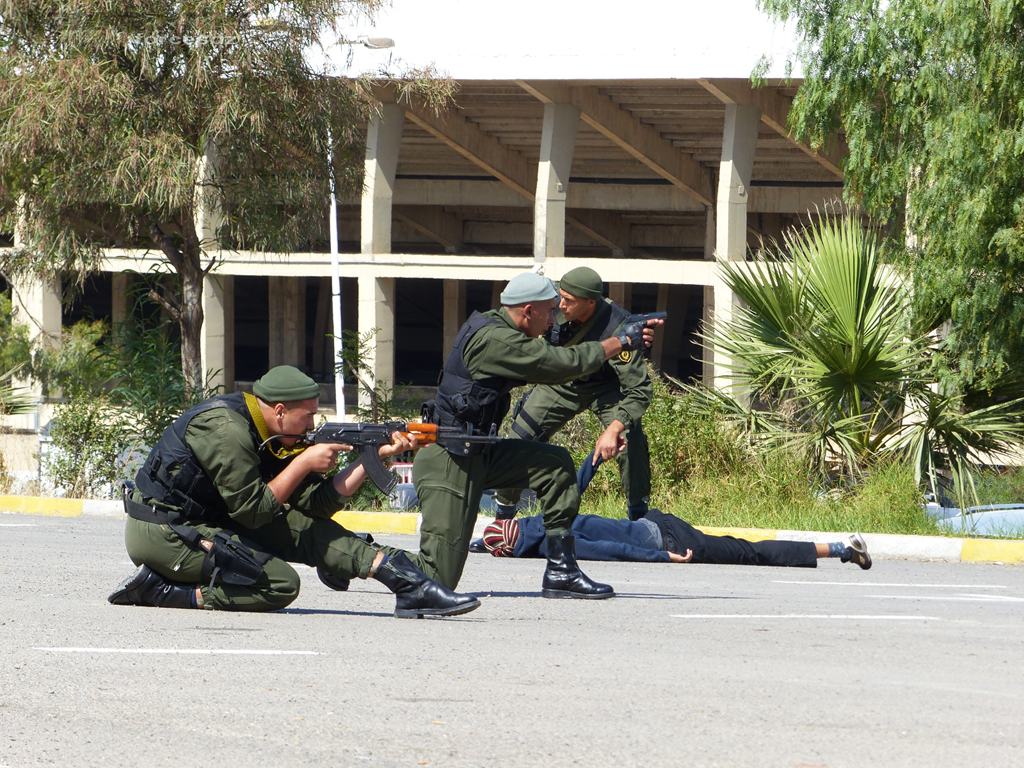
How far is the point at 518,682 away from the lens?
14.8 ft

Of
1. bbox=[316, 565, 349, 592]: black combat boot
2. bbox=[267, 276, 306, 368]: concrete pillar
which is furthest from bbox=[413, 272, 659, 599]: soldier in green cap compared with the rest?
bbox=[267, 276, 306, 368]: concrete pillar

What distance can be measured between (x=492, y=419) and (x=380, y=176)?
1741 centimetres

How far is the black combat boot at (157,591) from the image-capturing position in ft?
19.3

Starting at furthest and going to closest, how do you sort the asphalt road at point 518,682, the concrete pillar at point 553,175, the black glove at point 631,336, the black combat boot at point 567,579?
the concrete pillar at point 553,175
the black combat boot at point 567,579
the black glove at point 631,336
the asphalt road at point 518,682

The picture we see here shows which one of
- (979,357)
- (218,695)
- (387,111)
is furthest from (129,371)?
(387,111)

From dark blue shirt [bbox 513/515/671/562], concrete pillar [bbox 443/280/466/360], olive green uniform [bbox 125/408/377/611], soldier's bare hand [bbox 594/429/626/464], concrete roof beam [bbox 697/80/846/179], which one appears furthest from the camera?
concrete pillar [bbox 443/280/466/360]

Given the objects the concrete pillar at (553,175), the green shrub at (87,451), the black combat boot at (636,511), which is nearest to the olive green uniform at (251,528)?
the black combat boot at (636,511)

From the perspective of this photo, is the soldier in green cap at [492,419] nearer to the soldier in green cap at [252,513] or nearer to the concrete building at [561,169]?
the soldier in green cap at [252,513]

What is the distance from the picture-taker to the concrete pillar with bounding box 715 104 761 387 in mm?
20359

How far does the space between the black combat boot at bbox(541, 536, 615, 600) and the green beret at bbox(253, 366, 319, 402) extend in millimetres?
1574

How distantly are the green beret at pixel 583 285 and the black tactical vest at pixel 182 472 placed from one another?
108 inches

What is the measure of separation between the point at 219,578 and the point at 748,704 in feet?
8.33

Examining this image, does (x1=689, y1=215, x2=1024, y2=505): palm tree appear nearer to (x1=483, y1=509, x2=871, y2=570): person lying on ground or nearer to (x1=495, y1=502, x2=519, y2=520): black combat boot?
(x1=483, y1=509, x2=871, y2=570): person lying on ground

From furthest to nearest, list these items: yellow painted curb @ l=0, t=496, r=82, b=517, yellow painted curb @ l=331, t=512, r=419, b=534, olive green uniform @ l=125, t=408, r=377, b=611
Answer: yellow painted curb @ l=0, t=496, r=82, b=517 < yellow painted curb @ l=331, t=512, r=419, b=534 < olive green uniform @ l=125, t=408, r=377, b=611
